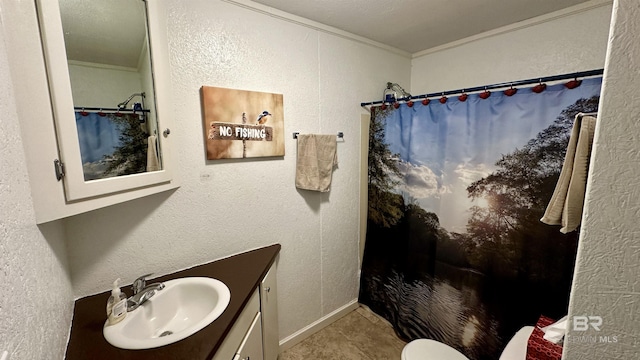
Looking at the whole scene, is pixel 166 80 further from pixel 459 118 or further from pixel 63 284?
pixel 459 118

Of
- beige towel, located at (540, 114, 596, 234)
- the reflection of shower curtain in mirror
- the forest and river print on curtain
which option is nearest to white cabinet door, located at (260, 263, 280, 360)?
the reflection of shower curtain in mirror

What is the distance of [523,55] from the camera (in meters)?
1.74

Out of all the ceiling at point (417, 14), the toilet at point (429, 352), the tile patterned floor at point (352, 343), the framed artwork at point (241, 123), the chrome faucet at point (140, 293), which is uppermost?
the ceiling at point (417, 14)

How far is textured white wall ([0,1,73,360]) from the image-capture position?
19.5 inches

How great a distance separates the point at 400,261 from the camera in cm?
201

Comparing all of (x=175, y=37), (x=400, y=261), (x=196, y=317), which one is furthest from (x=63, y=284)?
(x=400, y=261)

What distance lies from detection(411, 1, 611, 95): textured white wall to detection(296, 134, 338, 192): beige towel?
3.82ft

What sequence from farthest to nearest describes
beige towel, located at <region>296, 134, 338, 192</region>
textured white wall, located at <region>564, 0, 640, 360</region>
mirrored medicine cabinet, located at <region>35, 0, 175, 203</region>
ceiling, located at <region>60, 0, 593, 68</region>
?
beige towel, located at <region>296, 134, 338, 192</region>
ceiling, located at <region>60, 0, 593, 68</region>
mirrored medicine cabinet, located at <region>35, 0, 175, 203</region>
textured white wall, located at <region>564, 0, 640, 360</region>

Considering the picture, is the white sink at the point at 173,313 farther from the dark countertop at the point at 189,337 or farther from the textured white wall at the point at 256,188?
the textured white wall at the point at 256,188

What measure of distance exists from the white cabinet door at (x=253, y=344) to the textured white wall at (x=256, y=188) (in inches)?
17.7

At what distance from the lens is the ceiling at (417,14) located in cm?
148

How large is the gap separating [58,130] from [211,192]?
2.52 feet

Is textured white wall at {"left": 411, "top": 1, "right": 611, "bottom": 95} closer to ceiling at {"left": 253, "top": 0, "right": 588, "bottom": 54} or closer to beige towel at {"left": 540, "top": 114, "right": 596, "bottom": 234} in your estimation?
A: ceiling at {"left": 253, "top": 0, "right": 588, "bottom": 54}

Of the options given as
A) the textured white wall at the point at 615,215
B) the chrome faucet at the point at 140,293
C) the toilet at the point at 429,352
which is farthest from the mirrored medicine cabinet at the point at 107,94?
the toilet at the point at 429,352
